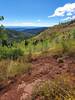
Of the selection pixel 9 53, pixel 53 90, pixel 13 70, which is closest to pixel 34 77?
pixel 13 70

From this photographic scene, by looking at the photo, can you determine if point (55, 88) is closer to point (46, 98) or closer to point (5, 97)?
point (46, 98)

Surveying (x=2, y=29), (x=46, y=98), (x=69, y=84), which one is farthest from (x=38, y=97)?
(x=2, y=29)

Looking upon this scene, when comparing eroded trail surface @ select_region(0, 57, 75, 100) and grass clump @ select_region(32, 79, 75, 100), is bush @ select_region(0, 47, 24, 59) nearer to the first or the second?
eroded trail surface @ select_region(0, 57, 75, 100)

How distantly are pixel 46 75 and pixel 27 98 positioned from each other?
150 cm

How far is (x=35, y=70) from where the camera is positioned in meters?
8.79

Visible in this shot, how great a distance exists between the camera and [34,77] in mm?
7914

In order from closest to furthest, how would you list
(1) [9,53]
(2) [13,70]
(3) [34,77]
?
1. (3) [34,77]
2. (2) [13,70]
3. (1) [9,53]

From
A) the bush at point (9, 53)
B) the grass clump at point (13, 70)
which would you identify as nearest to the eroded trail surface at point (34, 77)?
the grass clump at point (13, 70)

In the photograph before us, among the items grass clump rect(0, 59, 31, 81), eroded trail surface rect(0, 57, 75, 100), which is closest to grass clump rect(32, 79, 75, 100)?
eroded trail surface rect(0, 57, 75, 100)

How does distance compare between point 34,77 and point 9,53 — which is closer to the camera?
point 34,77

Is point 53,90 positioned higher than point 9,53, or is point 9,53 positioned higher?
point 53,90

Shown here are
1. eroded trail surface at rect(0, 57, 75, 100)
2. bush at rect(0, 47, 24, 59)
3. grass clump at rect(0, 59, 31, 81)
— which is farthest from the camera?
bush at rect(0, 47, 24, 59)

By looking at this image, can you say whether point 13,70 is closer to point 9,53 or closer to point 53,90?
point 53,90

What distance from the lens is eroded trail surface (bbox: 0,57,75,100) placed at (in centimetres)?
695
